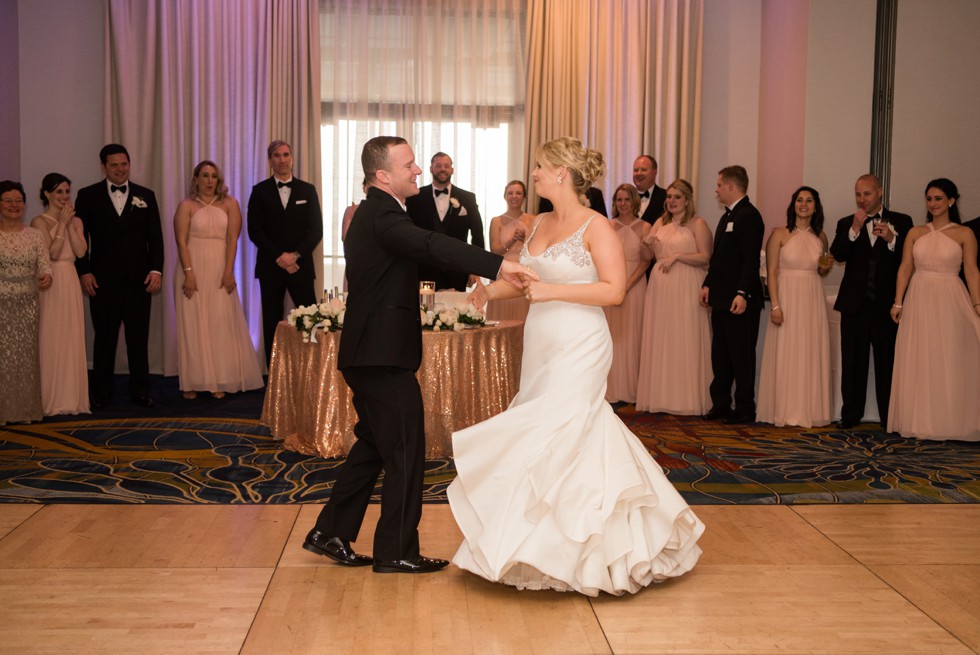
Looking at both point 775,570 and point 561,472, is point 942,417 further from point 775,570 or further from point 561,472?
point 561,472

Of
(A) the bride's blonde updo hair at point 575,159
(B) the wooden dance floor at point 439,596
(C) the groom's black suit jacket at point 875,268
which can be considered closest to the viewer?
(B) the wooden dance floor at point 439,596

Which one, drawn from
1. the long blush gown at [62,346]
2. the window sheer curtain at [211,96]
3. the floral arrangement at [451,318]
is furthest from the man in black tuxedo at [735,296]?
the long blush gown at [62,346]

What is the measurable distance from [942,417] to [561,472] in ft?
14.0

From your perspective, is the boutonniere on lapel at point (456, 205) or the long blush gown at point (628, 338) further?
the boutonniere on lapel at point (456, 205)

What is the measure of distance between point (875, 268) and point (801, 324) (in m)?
0.64

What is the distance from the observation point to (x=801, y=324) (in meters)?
7.36

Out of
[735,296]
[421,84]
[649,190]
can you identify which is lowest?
[735,296]

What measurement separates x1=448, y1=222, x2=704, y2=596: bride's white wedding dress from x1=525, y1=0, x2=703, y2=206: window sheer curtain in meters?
6.23

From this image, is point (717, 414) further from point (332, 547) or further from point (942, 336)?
point (332, 547)

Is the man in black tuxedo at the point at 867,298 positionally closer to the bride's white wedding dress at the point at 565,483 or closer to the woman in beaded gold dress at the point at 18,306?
the bride's white wedding dress at the point at 565,483

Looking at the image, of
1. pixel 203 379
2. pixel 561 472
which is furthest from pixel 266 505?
pixel 203 379

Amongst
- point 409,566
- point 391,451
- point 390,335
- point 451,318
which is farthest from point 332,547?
point 451,318

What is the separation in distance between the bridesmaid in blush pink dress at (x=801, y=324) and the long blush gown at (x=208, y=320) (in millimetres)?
4286

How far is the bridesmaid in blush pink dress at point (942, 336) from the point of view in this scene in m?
6.88
